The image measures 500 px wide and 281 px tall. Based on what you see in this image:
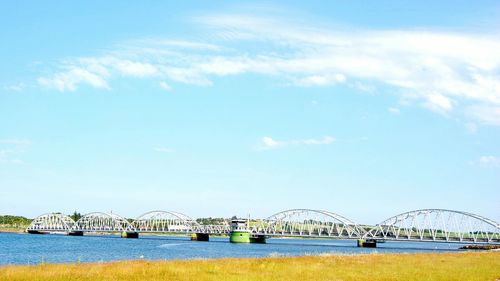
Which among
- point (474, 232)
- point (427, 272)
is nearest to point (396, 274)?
point (427, 272)

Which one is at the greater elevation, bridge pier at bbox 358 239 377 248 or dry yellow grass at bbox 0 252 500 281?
bridge pier at bbox 358 239 377 248

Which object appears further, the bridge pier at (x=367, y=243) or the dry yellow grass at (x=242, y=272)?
the bridge pier at (x=367, y=243)

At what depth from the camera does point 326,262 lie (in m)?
49.4

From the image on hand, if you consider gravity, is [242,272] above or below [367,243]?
below

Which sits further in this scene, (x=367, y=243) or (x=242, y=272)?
(x=367, y=243)

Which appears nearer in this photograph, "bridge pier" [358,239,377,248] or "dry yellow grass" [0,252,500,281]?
"dry yellow grass" [0,252,500,281]

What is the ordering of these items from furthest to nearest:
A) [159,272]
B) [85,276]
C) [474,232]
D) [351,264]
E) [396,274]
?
[474,232] → [351,264] → [396,274] → [159,272] → [85,276]

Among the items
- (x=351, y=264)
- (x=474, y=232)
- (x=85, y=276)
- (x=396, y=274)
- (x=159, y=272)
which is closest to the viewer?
(x=85, y=276)

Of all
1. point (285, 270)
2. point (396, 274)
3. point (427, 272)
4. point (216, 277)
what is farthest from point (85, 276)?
point (427, 272)

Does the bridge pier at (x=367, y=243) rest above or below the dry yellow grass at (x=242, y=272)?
above

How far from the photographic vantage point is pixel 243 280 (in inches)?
1341

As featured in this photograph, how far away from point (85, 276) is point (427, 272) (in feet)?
73.9

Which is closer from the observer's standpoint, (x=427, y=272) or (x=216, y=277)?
(x=216, y=277)

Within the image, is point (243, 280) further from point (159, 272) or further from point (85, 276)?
point (85, 276)
